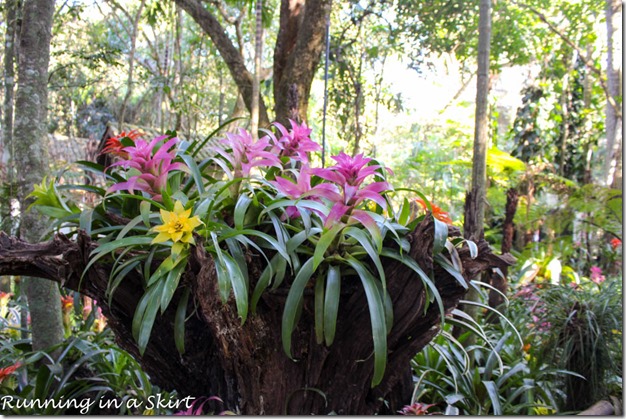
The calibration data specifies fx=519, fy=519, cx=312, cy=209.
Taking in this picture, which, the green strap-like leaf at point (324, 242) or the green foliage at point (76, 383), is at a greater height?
the green strap-like leaf at point (324, 242)

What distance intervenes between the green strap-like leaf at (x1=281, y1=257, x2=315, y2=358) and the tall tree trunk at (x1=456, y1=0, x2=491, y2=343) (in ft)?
3.15

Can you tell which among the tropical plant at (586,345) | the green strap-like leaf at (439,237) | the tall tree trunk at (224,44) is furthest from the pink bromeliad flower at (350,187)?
the tall tree trunk at (224,44)

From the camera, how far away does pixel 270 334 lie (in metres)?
1.02

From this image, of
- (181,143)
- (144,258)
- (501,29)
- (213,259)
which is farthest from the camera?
(501,29)

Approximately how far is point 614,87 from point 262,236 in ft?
8.55

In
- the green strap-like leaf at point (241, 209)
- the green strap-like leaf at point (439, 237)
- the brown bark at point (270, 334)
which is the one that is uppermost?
the green strap-like leaf at point (241, 209)

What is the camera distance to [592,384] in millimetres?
1585

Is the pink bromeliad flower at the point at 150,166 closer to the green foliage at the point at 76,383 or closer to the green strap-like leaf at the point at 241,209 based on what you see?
the green strap-like leaf at the point at 241,209

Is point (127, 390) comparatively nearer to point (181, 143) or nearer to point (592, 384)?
point (181, 143)

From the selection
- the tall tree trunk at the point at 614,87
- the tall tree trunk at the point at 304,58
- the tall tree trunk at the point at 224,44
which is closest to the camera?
the tall tree trunk at the point at 614,87

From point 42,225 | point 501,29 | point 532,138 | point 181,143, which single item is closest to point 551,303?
point 181,143

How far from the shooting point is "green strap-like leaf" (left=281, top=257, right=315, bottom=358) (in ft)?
3.01

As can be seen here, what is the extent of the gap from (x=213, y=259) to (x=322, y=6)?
2.42 m

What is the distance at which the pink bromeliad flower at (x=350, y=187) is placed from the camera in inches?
36.4
